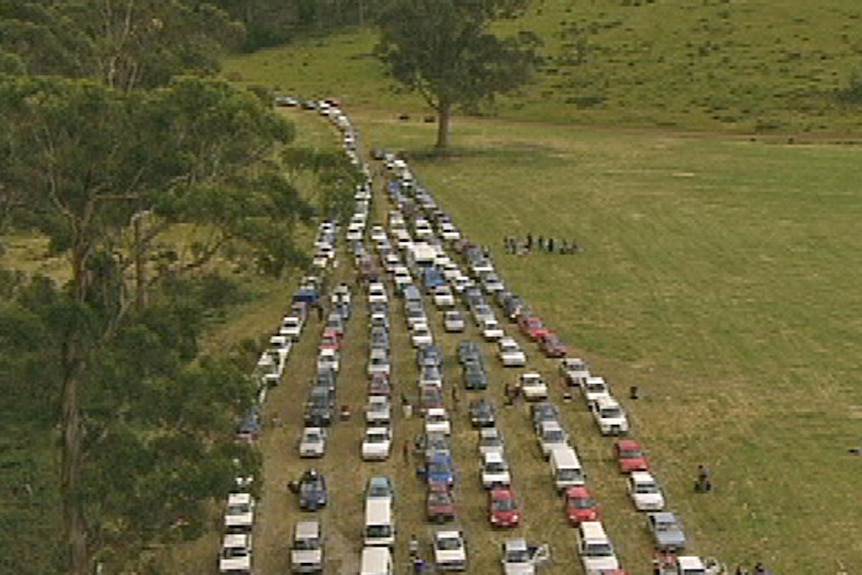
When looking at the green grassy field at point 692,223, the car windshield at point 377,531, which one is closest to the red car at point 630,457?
the green grassy field at point 692,223

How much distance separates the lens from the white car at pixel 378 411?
2180 inches

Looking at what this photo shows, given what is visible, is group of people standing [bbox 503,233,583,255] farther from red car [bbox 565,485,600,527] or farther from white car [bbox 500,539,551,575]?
white car [bbox 500,539,551,575]

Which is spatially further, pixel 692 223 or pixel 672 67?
pixel 672 67

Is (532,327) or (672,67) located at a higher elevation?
(672,67)

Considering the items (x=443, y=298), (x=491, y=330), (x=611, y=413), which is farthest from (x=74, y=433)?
(x=443, y=298)

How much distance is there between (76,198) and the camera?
119 ft

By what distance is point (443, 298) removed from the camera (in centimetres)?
7406

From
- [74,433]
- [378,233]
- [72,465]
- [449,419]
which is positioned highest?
[74,433]

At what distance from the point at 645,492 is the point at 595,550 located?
564 centimetres

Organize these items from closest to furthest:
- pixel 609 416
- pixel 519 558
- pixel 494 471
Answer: pixel 519 558, pixel 494 471, pixel 609 416

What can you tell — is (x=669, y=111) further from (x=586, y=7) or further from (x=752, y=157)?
(x=586, y=7)

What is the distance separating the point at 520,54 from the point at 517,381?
63.7m

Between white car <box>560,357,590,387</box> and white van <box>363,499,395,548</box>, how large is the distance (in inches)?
688

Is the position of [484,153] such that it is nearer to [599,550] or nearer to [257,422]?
[257,422]
